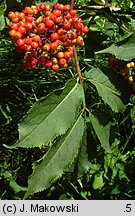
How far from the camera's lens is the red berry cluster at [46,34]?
1.05 m

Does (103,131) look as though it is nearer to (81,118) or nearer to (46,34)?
(81,118)

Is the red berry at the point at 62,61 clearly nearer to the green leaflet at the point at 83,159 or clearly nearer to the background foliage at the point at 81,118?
the background foliage at the point at 81,118

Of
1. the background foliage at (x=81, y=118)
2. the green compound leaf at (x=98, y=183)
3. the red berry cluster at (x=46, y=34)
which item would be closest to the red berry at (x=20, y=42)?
the red berry cluster at (x=46, y=34)

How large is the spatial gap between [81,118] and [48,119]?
0.14 m

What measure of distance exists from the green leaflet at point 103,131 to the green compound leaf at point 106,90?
7cm

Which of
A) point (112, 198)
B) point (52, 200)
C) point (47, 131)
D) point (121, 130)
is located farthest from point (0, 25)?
point (121, 130)

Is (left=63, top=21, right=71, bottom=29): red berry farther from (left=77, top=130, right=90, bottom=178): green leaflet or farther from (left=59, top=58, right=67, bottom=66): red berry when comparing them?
(left=77, top=130, right=90, bottom=178): green leaflet

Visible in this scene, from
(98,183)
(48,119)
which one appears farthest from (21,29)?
(98,183)

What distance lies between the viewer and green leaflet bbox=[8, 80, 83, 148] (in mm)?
1014

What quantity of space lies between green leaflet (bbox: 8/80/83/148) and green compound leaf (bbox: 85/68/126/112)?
0.29 ft

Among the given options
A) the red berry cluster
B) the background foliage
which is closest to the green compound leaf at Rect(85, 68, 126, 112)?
the background foliage

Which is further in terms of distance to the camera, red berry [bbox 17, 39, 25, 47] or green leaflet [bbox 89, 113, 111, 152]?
green leaflet [bbox 89, 113, 111, 152]

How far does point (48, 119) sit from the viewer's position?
3.39 feet

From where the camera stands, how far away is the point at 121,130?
231 cm
